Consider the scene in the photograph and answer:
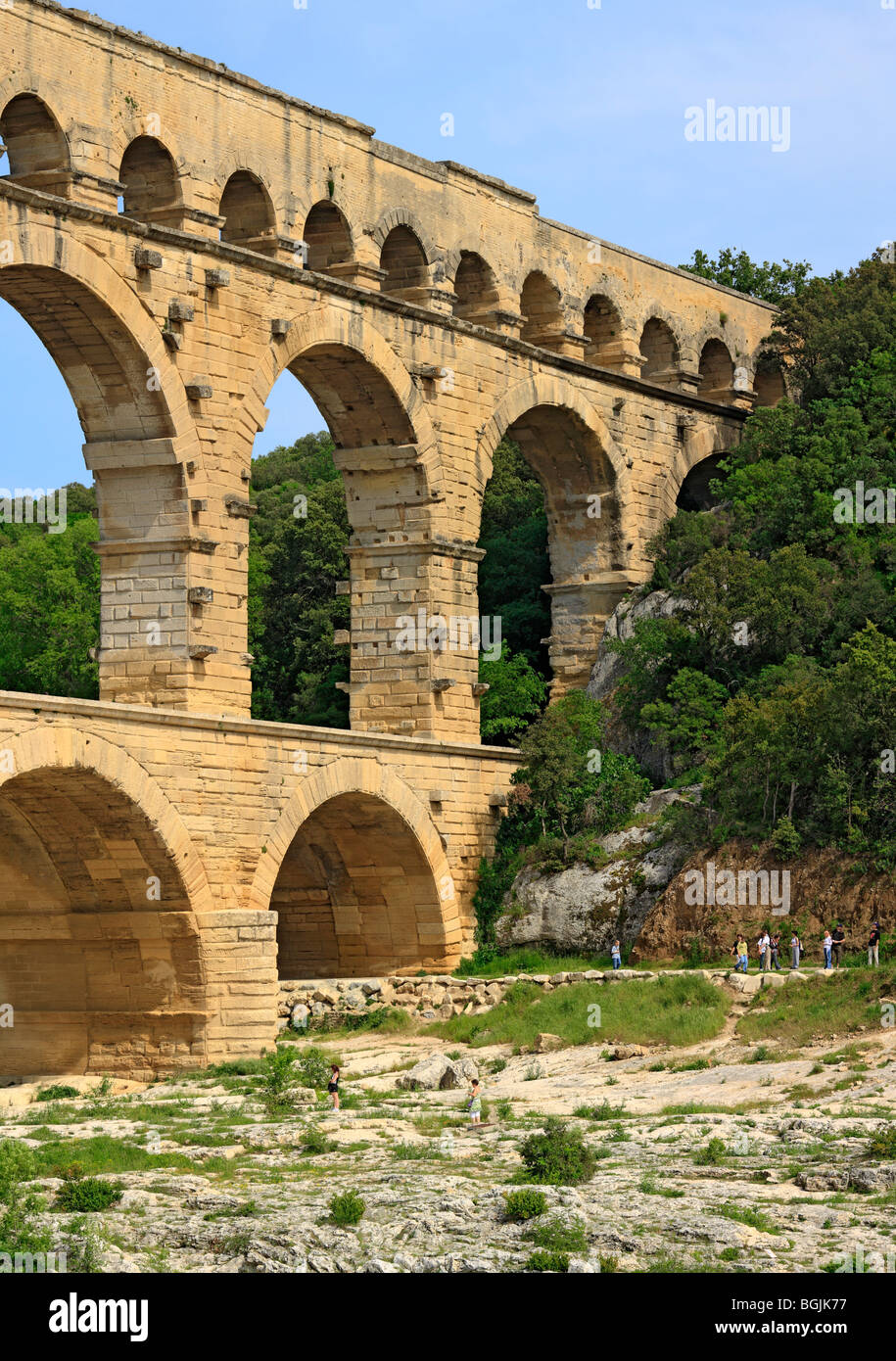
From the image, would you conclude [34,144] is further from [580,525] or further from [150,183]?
[580,525]

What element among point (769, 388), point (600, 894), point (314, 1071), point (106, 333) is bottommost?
point (314, 1071)

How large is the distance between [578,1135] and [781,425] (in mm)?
23801

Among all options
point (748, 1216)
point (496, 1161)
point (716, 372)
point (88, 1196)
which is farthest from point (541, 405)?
point (748, 1216)

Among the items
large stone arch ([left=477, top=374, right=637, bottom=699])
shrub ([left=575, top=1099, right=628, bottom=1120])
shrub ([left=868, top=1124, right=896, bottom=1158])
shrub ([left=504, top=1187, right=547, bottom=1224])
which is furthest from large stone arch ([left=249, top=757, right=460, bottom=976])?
shrub ([left=504, top=1187, right=547, bottom=1224])

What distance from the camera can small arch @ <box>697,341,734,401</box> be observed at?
50625mm

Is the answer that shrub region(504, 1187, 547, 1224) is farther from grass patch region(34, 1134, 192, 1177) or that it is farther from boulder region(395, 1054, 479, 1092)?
boulder region(395, 1054, 479, 1092)

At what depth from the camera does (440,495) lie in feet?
130

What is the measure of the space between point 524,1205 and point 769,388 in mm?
35053

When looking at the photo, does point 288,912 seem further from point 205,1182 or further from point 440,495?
point 205,1182

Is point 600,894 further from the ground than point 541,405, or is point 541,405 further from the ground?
point 541,405

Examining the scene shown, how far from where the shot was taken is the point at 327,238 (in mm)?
38594

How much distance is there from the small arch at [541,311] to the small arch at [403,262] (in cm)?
410
